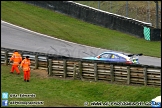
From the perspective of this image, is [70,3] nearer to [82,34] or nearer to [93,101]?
[82,34]

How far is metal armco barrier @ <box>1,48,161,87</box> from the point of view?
17816mm

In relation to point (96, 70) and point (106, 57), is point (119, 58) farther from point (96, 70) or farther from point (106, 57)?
point (96, 70)

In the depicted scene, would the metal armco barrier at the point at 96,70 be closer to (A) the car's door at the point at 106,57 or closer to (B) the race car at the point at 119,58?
(B) the race car at the point at 119,58

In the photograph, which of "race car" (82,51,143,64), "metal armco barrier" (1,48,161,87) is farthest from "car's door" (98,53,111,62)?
"metal armco barrier" (1,48,161,87)

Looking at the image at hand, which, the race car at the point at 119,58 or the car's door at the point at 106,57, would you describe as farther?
the car's door at the point at 106,57

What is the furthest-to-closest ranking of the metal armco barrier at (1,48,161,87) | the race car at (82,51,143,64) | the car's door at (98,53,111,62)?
1. the car's door at (98,53,111,62)
2. the race car at (82,51,143,64)
3. the metal armco barrier at (1,48,161,87)

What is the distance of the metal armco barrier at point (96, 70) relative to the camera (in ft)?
58.5

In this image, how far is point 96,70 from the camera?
19.7m

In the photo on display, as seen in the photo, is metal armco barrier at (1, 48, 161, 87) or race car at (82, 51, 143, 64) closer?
metal armco barrier at (1, 48, 161, 87)

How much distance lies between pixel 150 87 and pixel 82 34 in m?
19.7

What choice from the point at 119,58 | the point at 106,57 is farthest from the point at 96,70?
the point at 106,57

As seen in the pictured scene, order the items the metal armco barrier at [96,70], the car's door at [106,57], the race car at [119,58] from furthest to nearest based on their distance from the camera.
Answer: the car's door at [106,57] < the race car at [119,58] < the metal armco barrier at [96,70]

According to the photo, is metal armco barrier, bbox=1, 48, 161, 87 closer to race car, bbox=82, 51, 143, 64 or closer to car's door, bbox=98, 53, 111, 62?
race car, bbox=82, 51, 143, 64

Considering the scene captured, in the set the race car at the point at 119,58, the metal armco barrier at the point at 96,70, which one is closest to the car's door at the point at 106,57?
the race car at the point at 119,58
